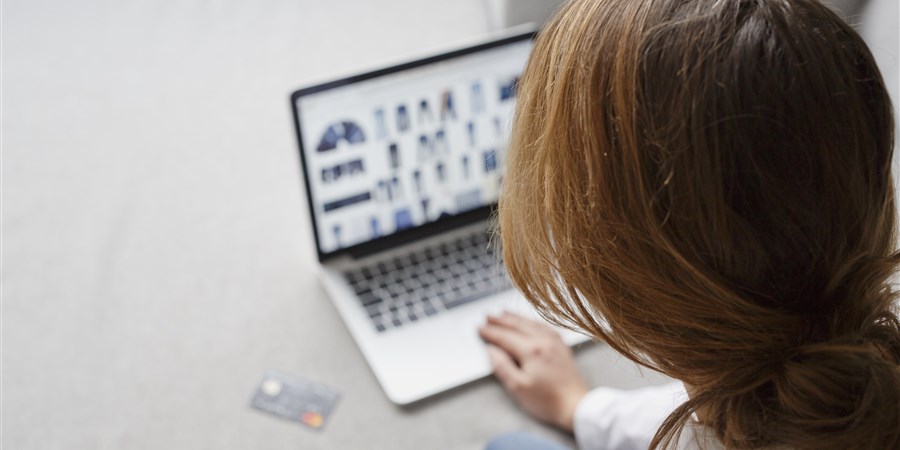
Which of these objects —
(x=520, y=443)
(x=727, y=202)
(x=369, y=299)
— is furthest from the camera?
(x=369, y=299)

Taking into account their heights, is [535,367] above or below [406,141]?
below

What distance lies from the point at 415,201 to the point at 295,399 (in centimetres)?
25

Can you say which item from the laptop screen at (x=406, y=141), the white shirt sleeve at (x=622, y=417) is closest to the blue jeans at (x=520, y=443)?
the white shirt sleeve at (x=622, y=417)

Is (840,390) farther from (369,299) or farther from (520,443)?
(369,299)

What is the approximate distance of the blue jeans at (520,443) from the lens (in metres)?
0.77

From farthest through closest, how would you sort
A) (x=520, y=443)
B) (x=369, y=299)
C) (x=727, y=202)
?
1. (x=369, y=299)
2. (x=520, y=443)
3. (x=727, y=202)

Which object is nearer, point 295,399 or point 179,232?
point 295,399

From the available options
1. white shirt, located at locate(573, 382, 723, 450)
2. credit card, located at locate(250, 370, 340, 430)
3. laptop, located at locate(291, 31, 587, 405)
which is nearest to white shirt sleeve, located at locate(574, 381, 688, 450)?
white shirt, located at locate(573, 382, 723, 450)

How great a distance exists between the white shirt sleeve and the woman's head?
6.9 inches

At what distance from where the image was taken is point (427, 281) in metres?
0.95

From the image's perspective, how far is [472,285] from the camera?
0.95 m

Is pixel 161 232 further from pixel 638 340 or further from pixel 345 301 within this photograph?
pixel 638 340

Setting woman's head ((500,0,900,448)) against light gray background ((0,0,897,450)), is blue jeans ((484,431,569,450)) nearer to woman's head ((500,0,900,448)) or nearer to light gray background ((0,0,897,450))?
light gray background ((0,0,897,450))

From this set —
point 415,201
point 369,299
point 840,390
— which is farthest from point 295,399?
point 840,390
